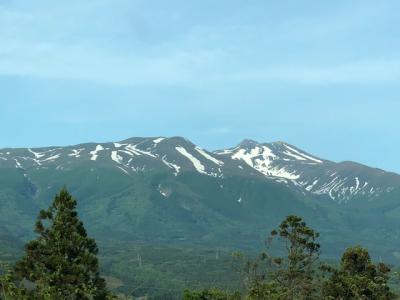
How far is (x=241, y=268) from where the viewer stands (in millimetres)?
45625

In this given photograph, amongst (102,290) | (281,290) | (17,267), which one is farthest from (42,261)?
(281,290)

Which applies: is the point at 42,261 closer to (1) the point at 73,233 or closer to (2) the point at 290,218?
(1) the point at 73,233

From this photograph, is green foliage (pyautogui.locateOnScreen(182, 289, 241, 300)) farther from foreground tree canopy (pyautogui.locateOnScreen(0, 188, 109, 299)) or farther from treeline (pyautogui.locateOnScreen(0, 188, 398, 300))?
foreground tree canopy (pyautogui.locateOnScreen(0, 188, 109, 299))

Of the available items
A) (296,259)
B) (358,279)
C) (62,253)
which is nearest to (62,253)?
(62,253)

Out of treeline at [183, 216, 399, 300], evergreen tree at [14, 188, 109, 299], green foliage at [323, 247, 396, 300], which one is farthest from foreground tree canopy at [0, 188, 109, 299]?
green foliage at [323, 247, 396, 300]

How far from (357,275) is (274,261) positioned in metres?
7.06

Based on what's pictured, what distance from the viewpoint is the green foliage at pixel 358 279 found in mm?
50375

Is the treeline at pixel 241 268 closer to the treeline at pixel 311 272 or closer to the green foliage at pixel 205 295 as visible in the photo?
the treeline at pixel 311 272

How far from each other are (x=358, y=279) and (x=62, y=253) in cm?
2217

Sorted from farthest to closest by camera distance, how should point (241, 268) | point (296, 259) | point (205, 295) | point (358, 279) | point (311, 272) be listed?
point (205, 295) < point (311, 272) < point (296, 259) < point (358, 279) < point (241, 268)

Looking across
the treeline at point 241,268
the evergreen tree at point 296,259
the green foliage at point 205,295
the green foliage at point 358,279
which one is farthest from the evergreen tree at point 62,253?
the green foliage at point 358,279

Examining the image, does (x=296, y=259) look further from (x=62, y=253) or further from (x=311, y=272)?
(x=62, y=253)

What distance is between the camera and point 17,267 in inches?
1727

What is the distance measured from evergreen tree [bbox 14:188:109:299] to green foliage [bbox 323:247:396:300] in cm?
1751
